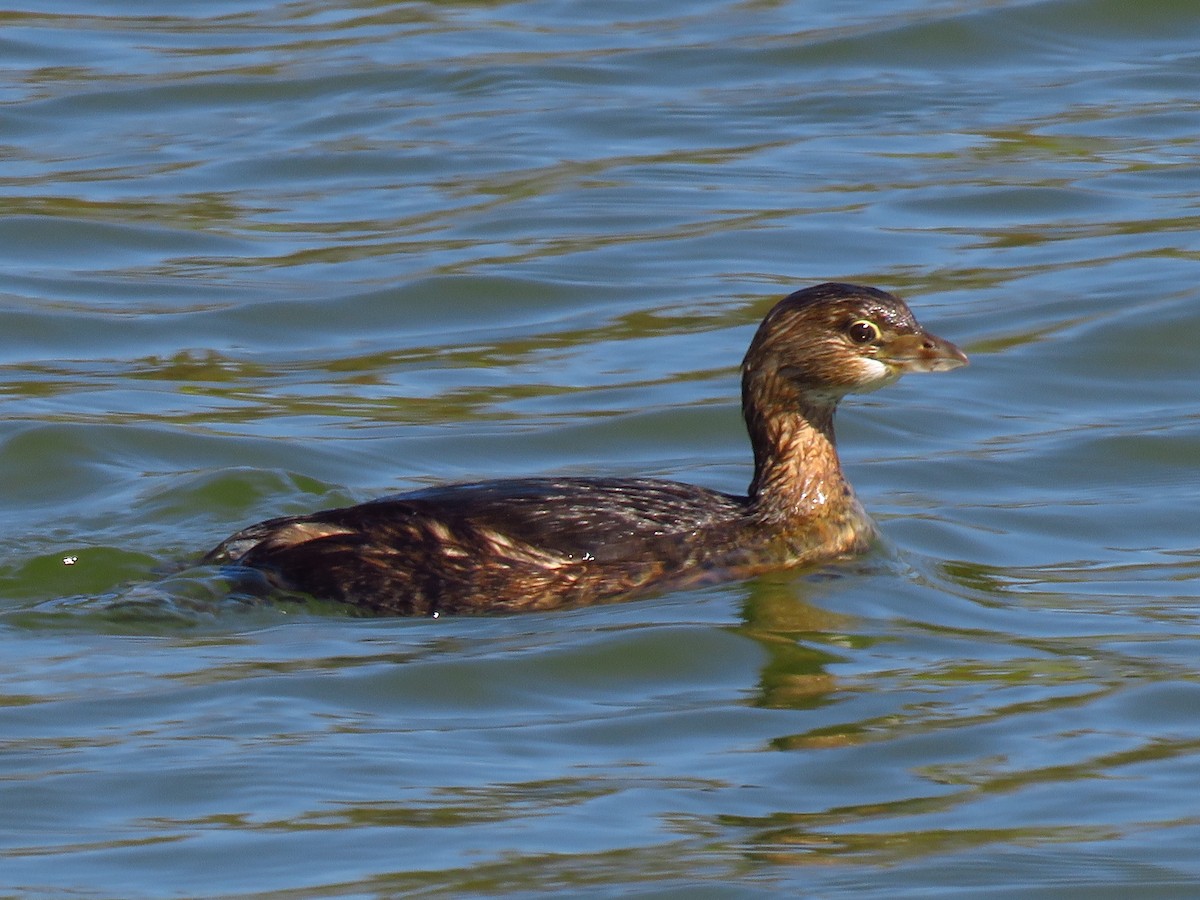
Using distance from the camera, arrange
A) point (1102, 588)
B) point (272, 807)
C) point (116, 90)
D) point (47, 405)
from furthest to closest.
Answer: point (116, 90) < point (47, 405) < point (1102, 588) < point (272, 807)

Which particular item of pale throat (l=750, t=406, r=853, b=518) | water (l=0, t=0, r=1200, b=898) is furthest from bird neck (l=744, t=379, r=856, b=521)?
water (l=0, t=0, r=1200, b=898)

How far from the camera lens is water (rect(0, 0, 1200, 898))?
729 centimetres

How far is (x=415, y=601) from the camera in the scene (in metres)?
9.41

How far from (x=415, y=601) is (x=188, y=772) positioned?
1900 mm

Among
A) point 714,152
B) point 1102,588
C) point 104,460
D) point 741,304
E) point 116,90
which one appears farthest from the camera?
point 116,90

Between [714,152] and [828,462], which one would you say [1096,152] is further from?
[828,462]

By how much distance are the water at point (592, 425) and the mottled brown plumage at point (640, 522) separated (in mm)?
144

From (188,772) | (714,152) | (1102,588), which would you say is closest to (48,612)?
(188,772)

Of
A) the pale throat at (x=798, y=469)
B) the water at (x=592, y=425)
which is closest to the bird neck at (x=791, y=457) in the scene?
the pale throat at (x=798, y=469)

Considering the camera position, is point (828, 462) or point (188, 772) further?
point (828, 462)

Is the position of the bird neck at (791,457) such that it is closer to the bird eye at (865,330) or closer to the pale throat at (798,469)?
the pale throat at (798,469)

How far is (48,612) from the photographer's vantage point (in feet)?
31.1

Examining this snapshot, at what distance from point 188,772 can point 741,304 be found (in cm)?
722

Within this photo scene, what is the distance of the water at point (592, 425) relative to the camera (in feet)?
23.9
